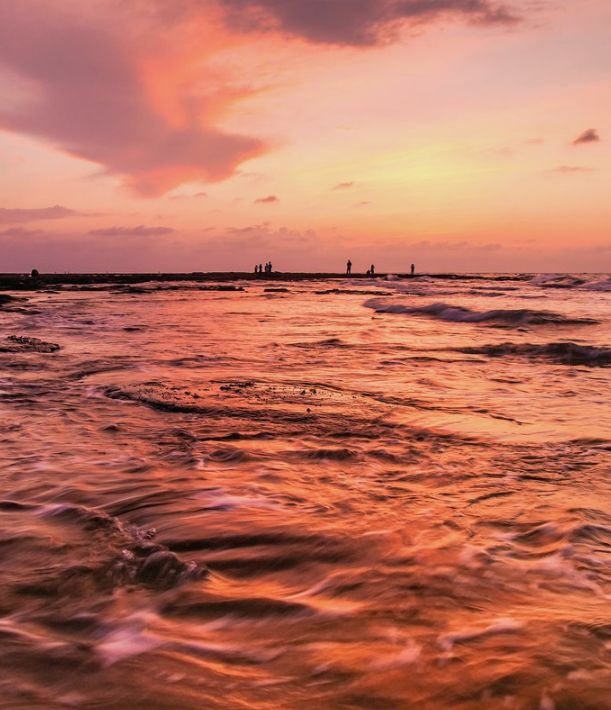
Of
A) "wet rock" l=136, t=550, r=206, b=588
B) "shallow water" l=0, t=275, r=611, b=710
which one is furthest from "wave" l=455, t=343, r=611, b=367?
"wet rock" l=136, t=550, r=206, b=588

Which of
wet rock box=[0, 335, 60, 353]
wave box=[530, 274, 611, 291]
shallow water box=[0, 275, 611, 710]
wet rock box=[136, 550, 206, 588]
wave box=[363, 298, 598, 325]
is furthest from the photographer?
wave box=[530, 274, 611, 291]

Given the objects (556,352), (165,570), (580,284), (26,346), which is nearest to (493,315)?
(556,352)

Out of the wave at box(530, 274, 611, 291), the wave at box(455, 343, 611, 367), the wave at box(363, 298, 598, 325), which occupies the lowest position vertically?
the wave at box(455, 343, 611, 367)

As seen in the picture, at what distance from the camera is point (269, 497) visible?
12.7ft

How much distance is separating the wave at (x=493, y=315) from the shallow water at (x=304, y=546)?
33.3 ft

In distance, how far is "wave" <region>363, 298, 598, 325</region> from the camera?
16906mm

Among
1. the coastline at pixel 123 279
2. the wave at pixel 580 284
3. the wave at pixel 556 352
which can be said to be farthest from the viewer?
the coastline at pixel 123 279

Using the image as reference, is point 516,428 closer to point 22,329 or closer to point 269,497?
point 269,497

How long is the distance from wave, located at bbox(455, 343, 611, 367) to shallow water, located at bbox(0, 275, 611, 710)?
2989mm

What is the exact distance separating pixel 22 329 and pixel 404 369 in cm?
1107

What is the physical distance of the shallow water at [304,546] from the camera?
2.11 metres

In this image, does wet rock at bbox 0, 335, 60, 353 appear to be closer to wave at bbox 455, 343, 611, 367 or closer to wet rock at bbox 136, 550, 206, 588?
wave at bbox 455, 343, 611, 367

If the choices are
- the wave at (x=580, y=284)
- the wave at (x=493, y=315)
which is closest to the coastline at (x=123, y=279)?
the wave at (x=580, y=284)

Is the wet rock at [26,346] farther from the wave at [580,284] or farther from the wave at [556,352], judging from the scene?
the wave at [580,284]
